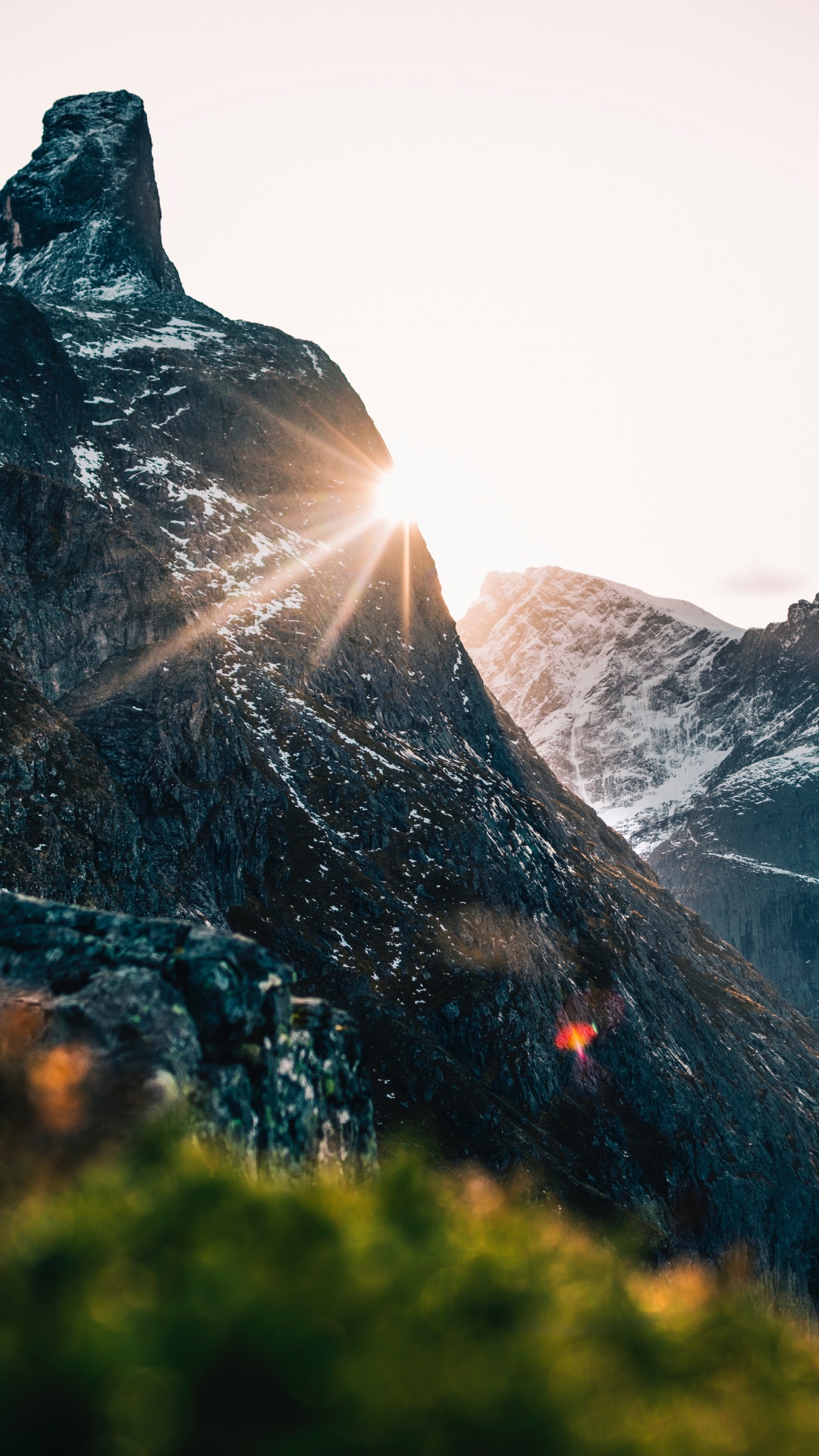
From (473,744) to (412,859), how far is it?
127 ft

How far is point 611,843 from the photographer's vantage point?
19150 cm

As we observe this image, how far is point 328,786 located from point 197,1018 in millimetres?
83045

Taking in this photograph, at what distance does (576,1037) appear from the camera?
3777 inches

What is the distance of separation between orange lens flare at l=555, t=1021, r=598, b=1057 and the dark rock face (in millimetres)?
84108

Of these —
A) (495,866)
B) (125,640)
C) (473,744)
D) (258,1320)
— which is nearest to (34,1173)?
(258,1320)

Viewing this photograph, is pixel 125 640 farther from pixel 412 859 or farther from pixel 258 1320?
pixel 258 1320

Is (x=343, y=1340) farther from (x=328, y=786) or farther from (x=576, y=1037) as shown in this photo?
(x=576, y=1037)

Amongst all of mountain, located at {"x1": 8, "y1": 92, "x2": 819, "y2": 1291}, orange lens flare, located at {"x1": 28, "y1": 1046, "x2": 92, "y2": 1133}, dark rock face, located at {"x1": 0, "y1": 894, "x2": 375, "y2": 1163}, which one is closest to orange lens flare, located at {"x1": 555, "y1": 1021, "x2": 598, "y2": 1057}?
mountain, located at {"x1": 8, "y1": 92, "x2": 819, "y2": 1291}

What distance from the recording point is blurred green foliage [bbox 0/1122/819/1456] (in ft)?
14.1

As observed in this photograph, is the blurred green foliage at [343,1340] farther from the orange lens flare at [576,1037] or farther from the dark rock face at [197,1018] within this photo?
the orange lens flare at [576,1037]

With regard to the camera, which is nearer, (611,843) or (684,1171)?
(684,1171)

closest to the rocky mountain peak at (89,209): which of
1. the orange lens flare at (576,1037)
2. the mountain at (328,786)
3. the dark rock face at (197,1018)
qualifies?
the mountain at (328,786)

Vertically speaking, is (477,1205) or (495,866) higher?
(477,1205)

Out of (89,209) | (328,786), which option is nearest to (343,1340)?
(328,786)
